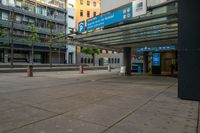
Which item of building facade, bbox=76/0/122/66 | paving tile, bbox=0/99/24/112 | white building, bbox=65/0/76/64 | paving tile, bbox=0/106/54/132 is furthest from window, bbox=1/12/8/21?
paving tile, bbox=0/106/54/132

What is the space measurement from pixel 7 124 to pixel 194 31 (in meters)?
6.88

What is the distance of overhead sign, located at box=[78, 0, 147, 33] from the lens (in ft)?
36.5

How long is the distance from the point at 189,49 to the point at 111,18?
8.18 metres

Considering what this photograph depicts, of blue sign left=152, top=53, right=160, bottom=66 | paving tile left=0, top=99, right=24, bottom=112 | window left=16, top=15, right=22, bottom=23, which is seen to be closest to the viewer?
paving tile left=0, top=99, right=24, bottom=112

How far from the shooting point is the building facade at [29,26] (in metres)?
34.6

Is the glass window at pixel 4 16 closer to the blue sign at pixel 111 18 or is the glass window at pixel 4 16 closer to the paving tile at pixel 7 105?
the blue sign at pixel 111 18

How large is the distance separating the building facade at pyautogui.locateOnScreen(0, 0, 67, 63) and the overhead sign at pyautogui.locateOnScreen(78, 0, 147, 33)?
17604 mm

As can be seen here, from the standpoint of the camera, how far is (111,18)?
13672 millimetres

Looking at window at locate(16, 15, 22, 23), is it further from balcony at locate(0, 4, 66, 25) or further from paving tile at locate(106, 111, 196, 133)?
paving tile at locate(106, 111, 196, 133)

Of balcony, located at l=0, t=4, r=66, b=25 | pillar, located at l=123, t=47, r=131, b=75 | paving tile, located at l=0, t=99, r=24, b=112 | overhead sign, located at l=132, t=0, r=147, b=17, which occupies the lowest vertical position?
paving tile, located at l=0, t=99, r=24, b=112

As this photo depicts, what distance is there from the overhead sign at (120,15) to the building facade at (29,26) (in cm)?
1760

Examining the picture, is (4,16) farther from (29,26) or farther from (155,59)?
(155,59)

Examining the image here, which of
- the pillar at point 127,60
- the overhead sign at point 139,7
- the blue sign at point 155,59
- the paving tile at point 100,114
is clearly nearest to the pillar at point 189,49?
the paving tile at point 100,114

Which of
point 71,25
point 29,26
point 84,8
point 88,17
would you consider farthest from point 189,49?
point 84,8
